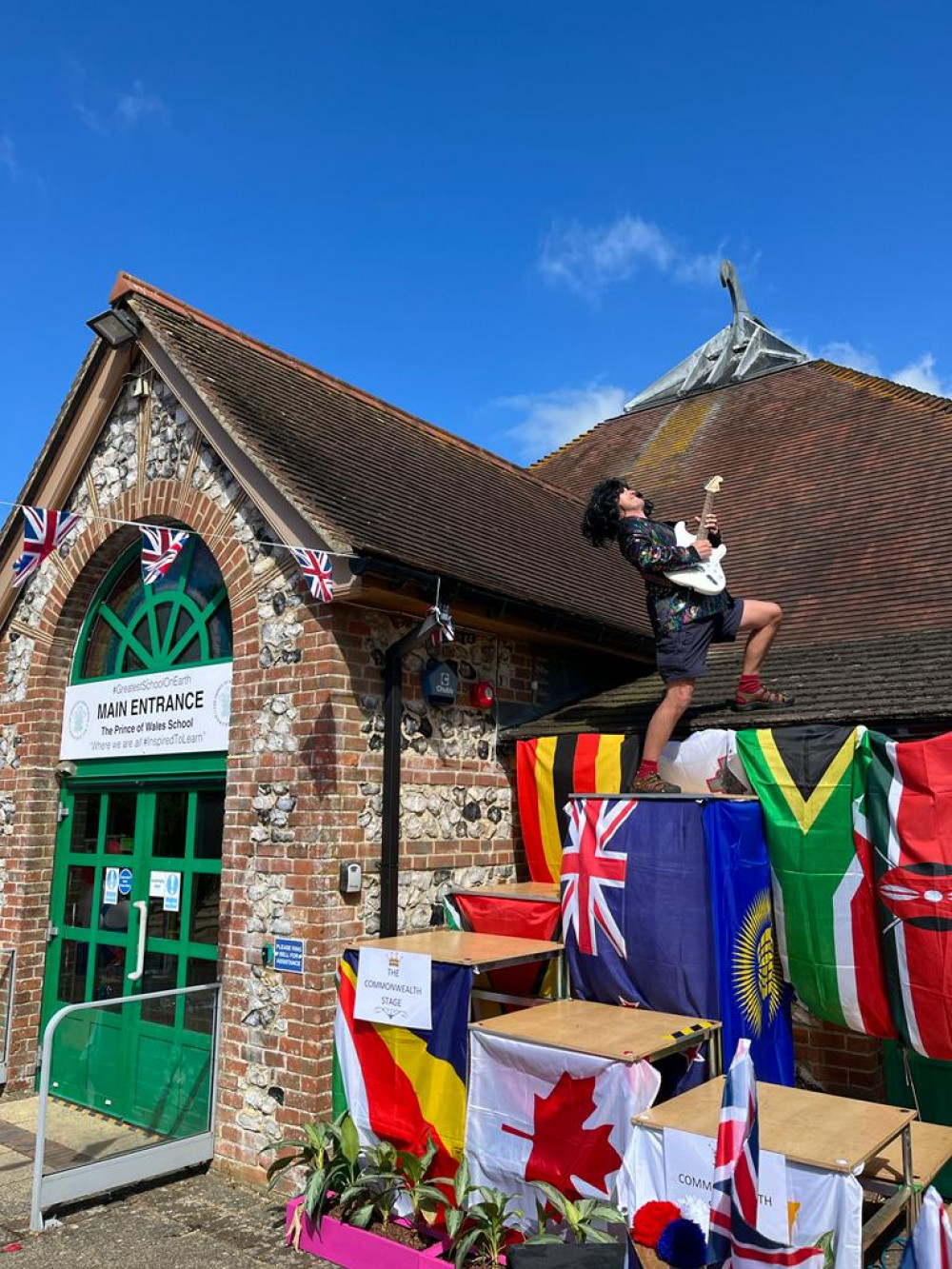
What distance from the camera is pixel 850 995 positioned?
4.89 metres

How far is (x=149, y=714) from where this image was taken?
7512 millimetres

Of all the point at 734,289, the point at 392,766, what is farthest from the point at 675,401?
the point at 392,766

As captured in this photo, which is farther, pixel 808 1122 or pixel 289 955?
pixel 289 955

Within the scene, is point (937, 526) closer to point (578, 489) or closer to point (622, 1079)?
point (578, 489)

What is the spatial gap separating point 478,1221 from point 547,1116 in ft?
2.25

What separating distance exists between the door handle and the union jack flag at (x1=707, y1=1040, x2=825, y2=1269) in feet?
17.1

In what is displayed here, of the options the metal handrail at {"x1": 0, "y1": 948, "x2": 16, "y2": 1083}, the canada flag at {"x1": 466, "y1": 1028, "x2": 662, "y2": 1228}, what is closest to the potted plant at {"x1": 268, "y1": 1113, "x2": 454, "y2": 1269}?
the canada flag at {"x1": 466, "y1": 1028, "x2": 662, "y2": 1228}

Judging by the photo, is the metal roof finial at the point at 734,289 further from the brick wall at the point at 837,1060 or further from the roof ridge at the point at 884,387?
the brick wall at the point at 837,1060

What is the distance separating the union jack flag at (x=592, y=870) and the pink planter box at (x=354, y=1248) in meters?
1.65

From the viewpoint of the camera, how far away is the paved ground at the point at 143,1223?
16.1ft

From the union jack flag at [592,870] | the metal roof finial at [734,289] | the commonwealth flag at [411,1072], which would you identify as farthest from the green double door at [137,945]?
the metal roof finial at [734,289]

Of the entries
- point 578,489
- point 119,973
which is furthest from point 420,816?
point 578,489

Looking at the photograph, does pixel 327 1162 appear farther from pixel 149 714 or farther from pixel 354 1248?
pixel 149 714

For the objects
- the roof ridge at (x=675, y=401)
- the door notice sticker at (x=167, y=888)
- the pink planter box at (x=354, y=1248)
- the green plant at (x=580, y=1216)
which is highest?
the roof ridge at (x=675, y=401)
